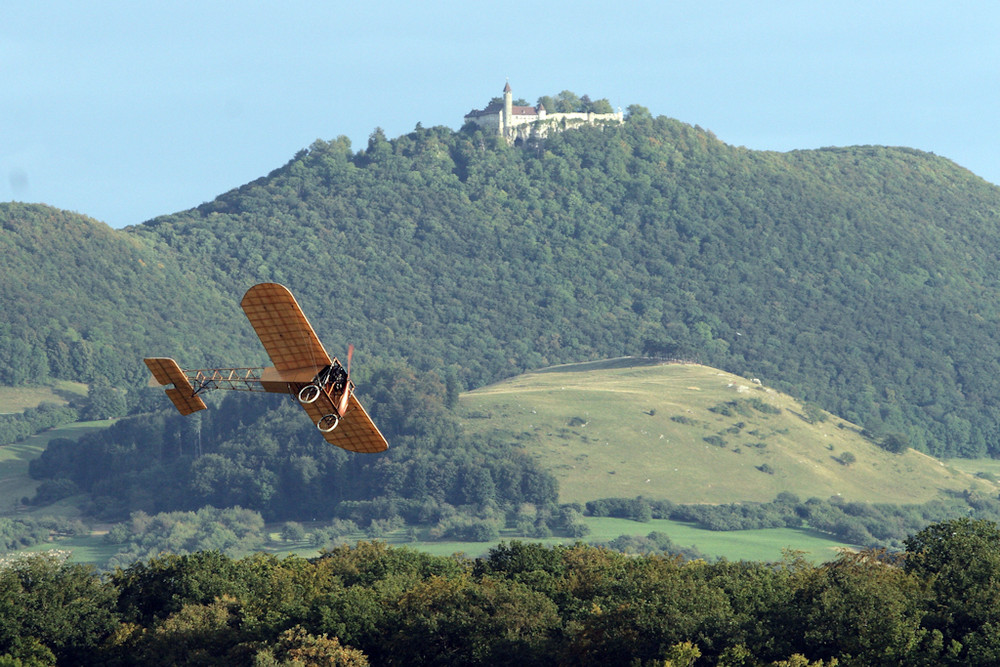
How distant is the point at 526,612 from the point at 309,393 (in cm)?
3528

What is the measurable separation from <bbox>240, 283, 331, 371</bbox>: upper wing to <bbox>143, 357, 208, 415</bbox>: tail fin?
940cm

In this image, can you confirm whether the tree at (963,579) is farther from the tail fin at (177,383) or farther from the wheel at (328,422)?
the tail fin at (177,383)

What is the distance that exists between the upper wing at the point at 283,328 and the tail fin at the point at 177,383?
30.8 ft

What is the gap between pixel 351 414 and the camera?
81938 mm

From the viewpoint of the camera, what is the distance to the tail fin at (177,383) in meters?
82.8

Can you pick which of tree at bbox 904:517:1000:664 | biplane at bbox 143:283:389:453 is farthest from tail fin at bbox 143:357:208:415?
tree at bbox 904:517:1000:664

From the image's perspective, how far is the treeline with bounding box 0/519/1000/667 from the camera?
97.6m

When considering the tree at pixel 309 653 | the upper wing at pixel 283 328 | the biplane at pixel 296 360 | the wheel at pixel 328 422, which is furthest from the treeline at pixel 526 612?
the upper wing at pixel 283 328

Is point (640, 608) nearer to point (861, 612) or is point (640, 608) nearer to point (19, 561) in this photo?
point (861, 612)

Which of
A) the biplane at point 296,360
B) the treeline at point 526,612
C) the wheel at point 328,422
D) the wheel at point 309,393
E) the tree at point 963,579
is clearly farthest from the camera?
the treeline at point 526,612

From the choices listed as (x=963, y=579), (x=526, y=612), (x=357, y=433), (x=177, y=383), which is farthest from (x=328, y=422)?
(x=963, y=579)

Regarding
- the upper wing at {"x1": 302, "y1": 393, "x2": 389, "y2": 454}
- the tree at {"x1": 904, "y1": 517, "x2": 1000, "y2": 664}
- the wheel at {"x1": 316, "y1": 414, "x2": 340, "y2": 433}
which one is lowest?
the tree at {"x1": 904, "y1": 517, "x2": 1000, "y2": 664}

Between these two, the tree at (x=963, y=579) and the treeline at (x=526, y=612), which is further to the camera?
the treeline at (x=526, y=612)

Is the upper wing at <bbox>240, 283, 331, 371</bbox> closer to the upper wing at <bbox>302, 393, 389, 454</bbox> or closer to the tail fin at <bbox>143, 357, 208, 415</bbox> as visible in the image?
the upper wing at <bbox>302, 393, 389, 454</bbox>
